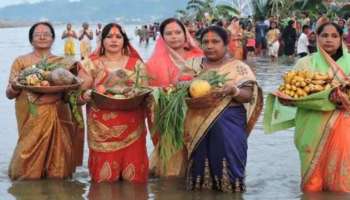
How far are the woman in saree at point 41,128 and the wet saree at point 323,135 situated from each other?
191cm

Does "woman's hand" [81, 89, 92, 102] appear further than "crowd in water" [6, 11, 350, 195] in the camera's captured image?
Yes

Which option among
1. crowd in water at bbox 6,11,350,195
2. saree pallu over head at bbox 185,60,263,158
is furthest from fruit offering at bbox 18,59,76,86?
saree pallu over head at bbox 185,60,263,158

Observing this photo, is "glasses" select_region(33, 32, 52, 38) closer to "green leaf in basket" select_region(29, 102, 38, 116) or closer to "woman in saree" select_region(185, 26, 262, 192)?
"green leaf in basket" select_region(29, 102, 38, 116)

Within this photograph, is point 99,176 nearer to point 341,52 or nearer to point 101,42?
point 101,42

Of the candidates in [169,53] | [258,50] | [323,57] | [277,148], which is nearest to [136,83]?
[169,53]

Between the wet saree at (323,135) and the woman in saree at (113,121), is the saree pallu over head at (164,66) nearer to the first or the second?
the woman in saree at (113,121)

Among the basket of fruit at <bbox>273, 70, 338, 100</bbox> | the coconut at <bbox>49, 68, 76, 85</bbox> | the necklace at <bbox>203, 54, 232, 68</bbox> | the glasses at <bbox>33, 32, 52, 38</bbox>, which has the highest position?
the glasses at <bbox>33, 32, 52, 38</bbox>

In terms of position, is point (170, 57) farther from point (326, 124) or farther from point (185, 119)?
point (326, 124)

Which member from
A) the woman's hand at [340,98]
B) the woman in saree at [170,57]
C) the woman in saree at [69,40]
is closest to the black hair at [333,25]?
the woman's hand at [340,98]

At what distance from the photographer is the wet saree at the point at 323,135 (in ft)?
19.9

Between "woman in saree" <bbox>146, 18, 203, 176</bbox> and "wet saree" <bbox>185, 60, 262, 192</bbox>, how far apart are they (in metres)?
0.49

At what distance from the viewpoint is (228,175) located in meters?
6.20

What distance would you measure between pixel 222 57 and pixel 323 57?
0.84 m

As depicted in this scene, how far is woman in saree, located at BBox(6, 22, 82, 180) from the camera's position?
6762 millimetres
